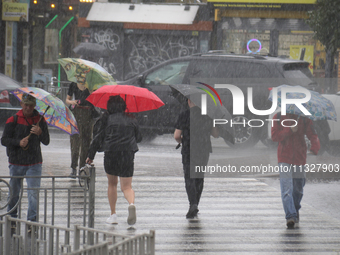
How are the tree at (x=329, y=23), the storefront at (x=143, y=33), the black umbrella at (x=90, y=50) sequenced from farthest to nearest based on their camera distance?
the storefront at (x=143, y=33)
the black umbrella at (x=90, y=50)
the tree at (x=329, y=23)

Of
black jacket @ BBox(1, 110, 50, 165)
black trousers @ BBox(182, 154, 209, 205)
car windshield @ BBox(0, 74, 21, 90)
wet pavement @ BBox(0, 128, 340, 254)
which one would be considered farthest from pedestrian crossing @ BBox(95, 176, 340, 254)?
car windshield @ BBox(0, 74, 21, 90)

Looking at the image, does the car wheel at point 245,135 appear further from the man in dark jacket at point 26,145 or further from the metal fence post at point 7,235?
the metal fence post at point 7,235

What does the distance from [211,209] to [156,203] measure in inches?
31.2

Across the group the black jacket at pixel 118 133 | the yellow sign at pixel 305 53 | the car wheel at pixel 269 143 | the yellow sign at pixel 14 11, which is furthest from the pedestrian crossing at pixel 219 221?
the yellow sign at pixel 14 11

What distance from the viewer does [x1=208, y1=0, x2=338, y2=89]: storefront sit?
24.3 metres

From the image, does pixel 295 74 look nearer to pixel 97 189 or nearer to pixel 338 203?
pixel 338 203

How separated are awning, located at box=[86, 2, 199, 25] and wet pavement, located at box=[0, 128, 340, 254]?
14512 mm

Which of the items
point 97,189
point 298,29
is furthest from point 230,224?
point 298,29

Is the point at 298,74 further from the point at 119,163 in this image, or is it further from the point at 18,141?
the point at 18,141

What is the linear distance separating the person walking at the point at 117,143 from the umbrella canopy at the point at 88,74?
144cm

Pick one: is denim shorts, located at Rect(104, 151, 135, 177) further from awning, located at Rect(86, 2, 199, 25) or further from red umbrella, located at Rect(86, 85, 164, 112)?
awning, located at Rect(86, 2, 199, 25)

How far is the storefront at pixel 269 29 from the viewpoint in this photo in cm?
2431

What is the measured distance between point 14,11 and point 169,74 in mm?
12461

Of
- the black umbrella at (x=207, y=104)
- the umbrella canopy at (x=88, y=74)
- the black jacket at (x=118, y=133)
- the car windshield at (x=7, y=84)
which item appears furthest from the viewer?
the car windshield at (x=7, y=84)
